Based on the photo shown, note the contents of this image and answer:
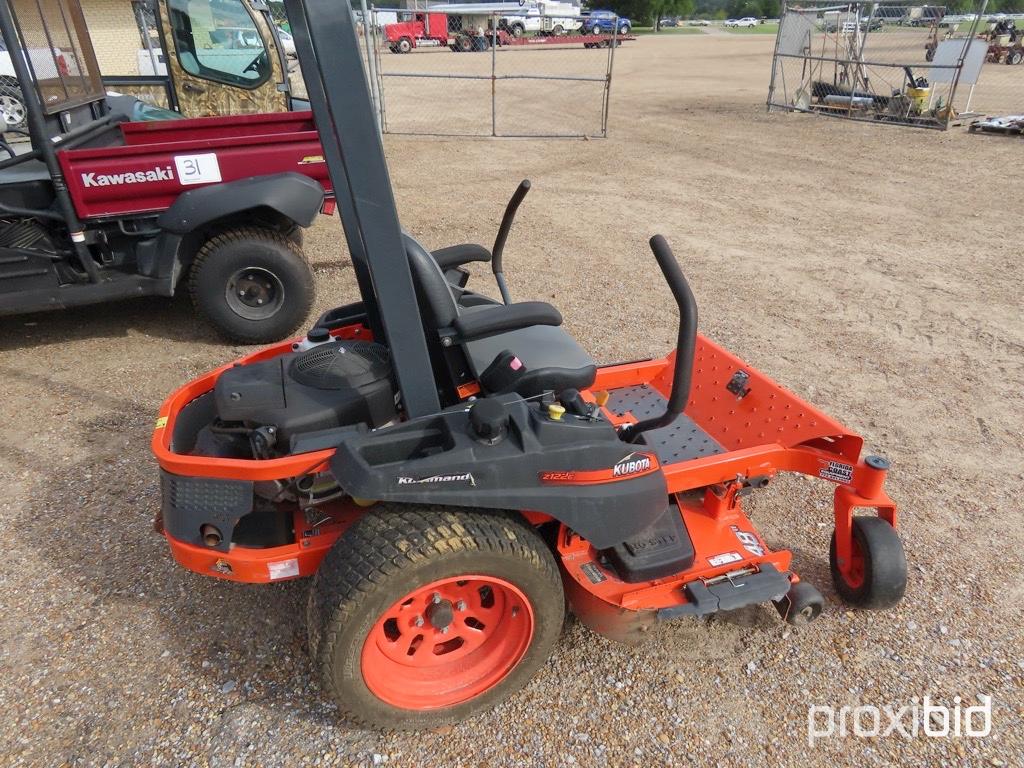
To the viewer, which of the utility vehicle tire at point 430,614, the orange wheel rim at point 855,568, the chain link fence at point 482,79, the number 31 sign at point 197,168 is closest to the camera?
the utility vehicle tire at point 430,614

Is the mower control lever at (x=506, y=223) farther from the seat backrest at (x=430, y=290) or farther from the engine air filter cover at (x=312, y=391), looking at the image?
the engine air filter cover at (x=312, y=391)

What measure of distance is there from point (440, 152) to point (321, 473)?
921 cm

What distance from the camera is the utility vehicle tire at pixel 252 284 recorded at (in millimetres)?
4324

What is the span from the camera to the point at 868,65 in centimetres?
1206

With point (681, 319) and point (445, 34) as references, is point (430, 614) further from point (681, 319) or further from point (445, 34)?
point (445, 34)

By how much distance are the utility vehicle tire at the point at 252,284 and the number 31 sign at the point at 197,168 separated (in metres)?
0.33

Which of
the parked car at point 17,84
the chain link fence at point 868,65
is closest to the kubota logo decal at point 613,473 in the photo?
the parked car at point 17,84

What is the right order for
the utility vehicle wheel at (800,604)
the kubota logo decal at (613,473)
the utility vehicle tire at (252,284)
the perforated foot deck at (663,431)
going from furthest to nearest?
the utility vehicle tire at (252,284)
the perforated foot deck at (663,431)
the utility vehicle wheel at (800,604)
the kubota logo decal at (613,473)

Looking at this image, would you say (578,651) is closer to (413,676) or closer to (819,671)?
(413,676)

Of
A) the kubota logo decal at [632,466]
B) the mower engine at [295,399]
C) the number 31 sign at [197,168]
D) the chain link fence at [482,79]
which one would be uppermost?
the number 31 sign at [197,168]

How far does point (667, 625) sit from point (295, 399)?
60.7 inches

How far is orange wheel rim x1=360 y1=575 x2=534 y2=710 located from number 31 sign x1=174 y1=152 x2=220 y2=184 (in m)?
3.25

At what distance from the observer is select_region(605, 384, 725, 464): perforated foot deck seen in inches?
110

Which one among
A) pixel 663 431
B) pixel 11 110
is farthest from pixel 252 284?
pixel 663 431
